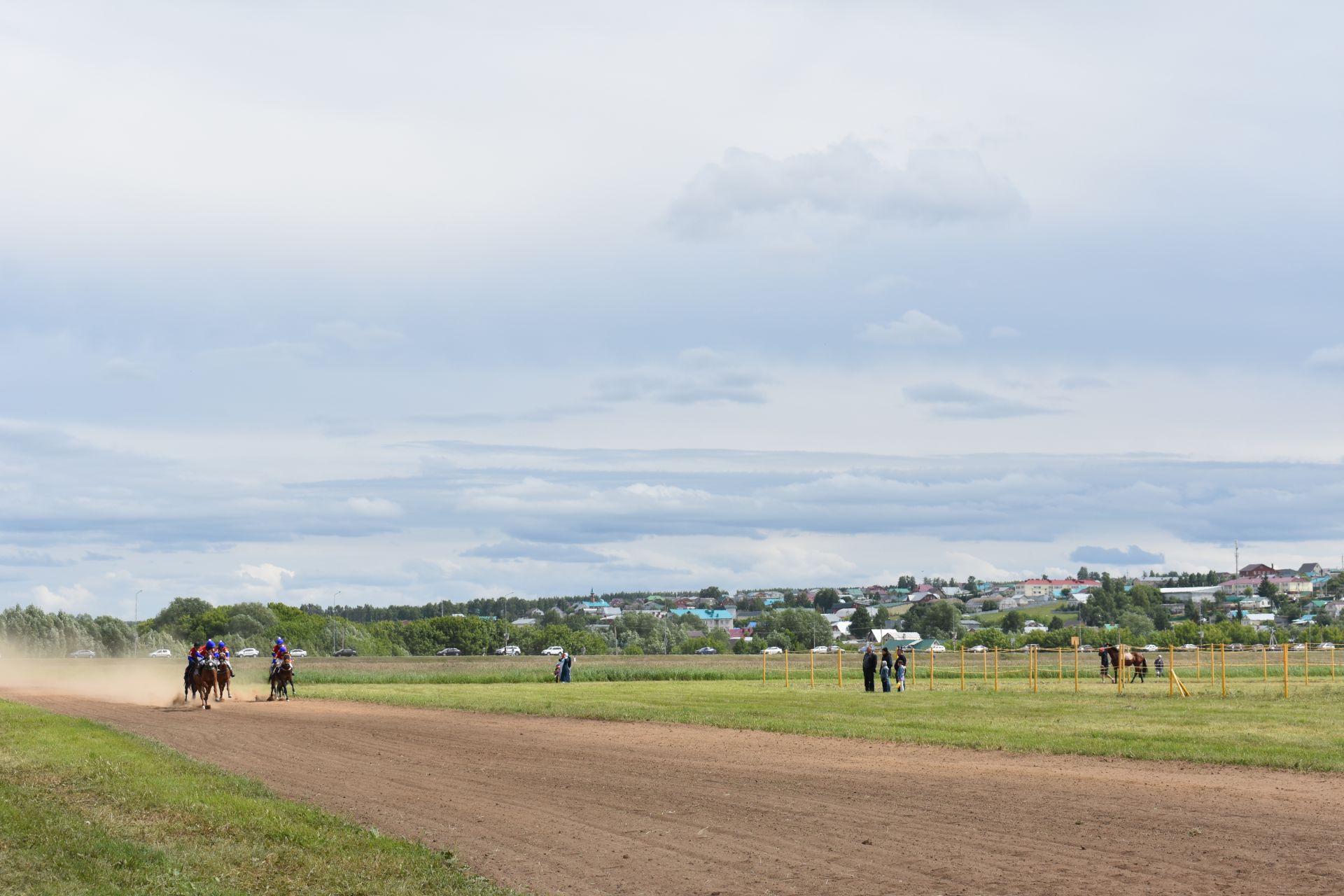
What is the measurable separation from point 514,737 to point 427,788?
9.69 m

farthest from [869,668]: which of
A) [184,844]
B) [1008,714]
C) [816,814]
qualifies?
[184,844]

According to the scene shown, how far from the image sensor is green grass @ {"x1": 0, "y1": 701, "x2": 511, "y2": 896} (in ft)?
40.6

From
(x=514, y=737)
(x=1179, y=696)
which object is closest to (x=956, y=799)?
(x=514, y=737)

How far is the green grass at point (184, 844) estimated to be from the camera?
12.4m

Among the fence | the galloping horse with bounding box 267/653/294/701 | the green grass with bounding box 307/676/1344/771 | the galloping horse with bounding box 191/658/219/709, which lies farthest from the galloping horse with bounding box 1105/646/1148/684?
the galloping horse with bounding box 191/658/219/709

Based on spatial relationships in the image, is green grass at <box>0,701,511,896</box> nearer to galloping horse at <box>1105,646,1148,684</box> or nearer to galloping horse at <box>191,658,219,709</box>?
galloping horse at <box>191,658,219,709</box>

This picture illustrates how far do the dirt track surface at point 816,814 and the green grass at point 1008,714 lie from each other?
6.73 ft

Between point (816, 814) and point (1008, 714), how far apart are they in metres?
19.9

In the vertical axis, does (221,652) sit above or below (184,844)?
above

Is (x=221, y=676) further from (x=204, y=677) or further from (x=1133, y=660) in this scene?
(x=1133, y=660)

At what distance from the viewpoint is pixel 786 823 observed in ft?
53.7

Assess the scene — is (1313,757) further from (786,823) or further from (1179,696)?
(1179,696)

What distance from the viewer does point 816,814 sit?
17.1 meters

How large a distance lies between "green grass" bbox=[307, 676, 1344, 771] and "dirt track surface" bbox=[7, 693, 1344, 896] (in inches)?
80.8
